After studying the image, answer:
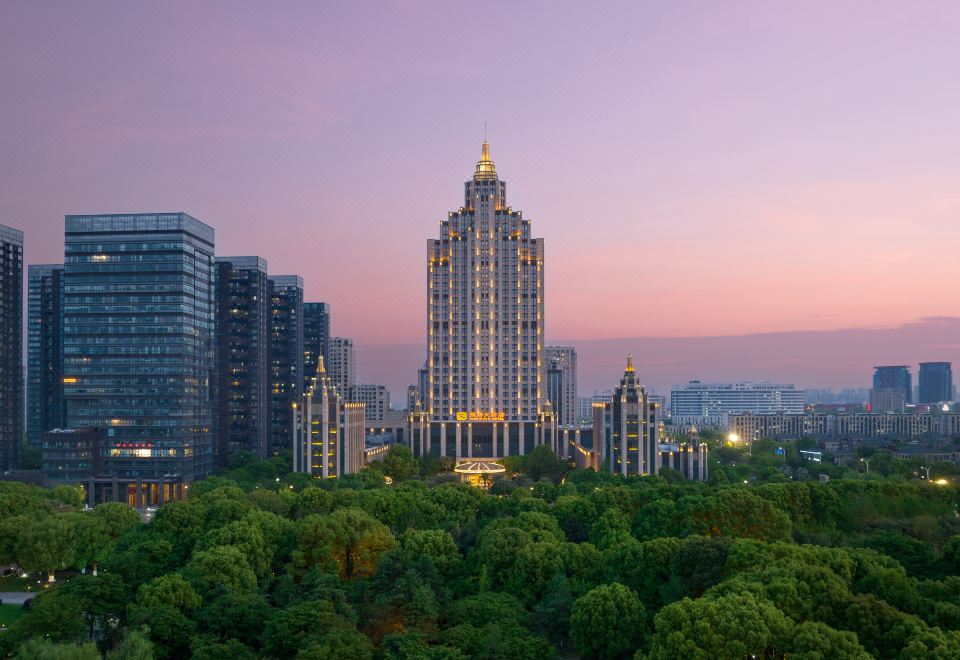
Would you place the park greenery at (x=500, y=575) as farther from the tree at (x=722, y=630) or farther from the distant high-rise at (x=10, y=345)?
the distant high-rise at (x=10, y=345)

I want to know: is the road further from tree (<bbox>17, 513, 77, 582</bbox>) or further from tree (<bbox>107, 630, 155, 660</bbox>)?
tree (<bbox>107, 630, 155, 660</bbox>)

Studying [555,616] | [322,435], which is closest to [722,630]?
[555,616]

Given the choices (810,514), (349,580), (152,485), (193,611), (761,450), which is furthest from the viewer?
(761,450)

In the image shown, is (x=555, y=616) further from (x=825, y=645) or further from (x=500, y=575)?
(x=825, y=645)

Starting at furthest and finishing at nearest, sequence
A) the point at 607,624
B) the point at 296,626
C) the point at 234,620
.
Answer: the point at 234,620 → the point at 296,626 → the point at 607,624

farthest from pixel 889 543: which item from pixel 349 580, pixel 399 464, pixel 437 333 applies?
pixel 437 333

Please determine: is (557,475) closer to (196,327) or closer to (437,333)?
(437,333)
